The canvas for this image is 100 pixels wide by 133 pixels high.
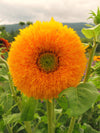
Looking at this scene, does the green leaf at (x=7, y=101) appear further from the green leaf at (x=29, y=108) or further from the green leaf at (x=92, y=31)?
the green leaf at (x=92, y=31)

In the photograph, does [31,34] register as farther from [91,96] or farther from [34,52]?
[91,96]

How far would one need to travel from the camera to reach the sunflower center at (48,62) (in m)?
0.51

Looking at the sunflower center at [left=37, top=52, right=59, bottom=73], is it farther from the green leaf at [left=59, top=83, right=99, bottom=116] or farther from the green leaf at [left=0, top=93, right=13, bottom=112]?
the green leaf at [left=0, top=93, right=13, bottom=112]

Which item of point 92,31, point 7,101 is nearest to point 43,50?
point 92,31

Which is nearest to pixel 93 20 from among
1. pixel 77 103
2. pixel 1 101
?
pixel 77 103

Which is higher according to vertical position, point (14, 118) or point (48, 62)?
point (48, 62)

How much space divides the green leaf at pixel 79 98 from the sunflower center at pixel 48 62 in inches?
3.8

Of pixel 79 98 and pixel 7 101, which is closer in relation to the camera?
pixel 79 98

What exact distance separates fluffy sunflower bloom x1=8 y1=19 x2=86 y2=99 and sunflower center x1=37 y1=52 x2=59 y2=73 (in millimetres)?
18

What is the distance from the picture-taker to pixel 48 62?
21.1 inches

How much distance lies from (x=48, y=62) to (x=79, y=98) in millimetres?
162

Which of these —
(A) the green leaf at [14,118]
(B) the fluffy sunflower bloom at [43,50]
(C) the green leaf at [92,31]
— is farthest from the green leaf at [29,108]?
(C) the green leaf at [92,31]

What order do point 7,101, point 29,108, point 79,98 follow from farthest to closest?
point 7,101
point 29,108
point 79,98

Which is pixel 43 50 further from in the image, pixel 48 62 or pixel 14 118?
pixel 14 118
